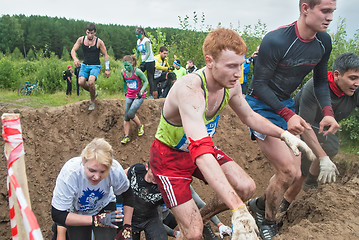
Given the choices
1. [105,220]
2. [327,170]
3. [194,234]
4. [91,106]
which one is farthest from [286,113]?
[91,106]

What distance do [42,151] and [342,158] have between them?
5.87 m

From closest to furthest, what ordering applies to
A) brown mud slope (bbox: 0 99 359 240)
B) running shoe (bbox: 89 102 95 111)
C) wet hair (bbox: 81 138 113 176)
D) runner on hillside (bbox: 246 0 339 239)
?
1. wet hair (bbox: 81 138 113 176)
2. runner on hillside (bbox: 246 0 339 239)
3. brown mud slope (bbox: 0 99 359 240)
4. running shoe (bbox: 89 102 95 111)

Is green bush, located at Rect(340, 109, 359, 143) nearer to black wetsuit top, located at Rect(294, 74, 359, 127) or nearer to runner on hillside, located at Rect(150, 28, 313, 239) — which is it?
black wetsuit top, located at Rect(294, 74, 359, 127)

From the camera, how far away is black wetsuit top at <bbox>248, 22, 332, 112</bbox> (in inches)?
121

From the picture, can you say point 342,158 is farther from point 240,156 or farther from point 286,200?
point 286,200

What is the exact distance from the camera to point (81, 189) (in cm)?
312

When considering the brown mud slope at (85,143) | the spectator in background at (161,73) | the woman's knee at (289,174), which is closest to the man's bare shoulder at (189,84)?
the woman's knee at (289,174)

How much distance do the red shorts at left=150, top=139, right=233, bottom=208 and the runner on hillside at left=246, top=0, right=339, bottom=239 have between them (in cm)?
72

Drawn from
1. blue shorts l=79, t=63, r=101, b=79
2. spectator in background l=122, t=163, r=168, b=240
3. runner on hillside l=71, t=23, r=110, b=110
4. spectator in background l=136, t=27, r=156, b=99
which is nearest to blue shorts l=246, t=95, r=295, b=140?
spectator in background l=122, t=163, r=168, b=240

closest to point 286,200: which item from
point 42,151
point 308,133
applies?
point 308,133

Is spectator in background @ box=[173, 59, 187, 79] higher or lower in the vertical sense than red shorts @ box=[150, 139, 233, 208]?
lower

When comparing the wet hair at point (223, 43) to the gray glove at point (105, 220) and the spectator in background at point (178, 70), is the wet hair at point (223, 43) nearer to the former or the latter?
the gray glove at point (105, 220)

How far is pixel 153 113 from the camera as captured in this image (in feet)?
25.6

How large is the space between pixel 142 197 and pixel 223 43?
1.92 meters
